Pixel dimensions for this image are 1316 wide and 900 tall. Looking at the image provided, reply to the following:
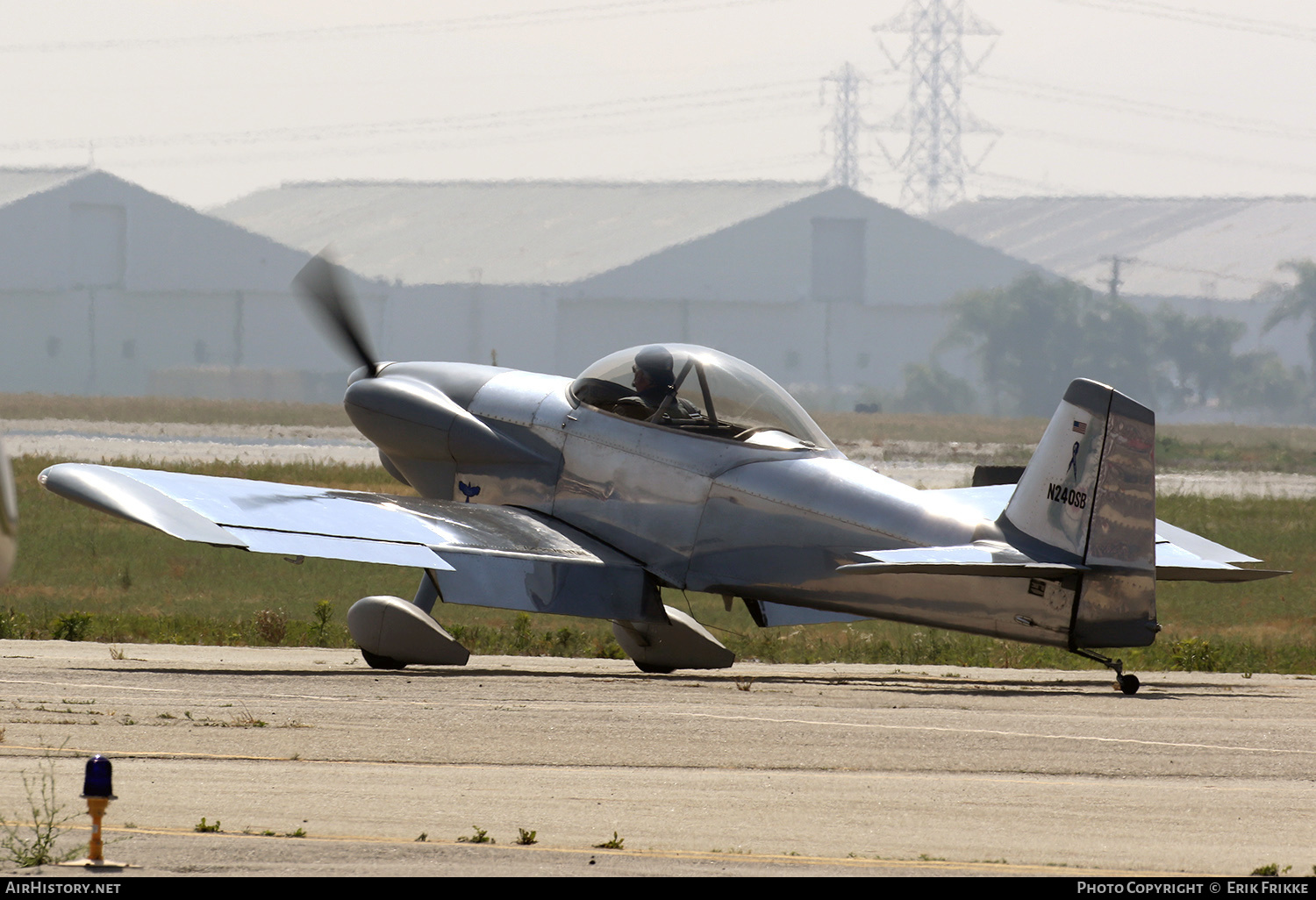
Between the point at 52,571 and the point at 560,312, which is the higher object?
the point at 560,312

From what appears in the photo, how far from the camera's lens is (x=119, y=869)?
5.87m

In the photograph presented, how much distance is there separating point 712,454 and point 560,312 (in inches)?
3076

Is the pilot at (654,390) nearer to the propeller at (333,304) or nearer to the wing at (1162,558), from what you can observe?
the wing at (1162,558)

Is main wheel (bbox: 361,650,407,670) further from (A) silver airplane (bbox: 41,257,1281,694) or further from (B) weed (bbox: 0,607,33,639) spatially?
(B) weed (bbox: 0,607,33,639)

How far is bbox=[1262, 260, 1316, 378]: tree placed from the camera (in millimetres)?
109500

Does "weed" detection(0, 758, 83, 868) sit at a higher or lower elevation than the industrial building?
lower

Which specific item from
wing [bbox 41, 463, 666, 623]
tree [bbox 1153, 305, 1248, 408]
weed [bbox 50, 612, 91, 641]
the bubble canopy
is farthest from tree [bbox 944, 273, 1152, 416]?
wing [bbox 41, 463, 666, 623]

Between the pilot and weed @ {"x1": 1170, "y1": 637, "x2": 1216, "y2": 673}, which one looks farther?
weed @ {"x1": 1170, "y1": 637, "x2": 1216, "y2": 673}

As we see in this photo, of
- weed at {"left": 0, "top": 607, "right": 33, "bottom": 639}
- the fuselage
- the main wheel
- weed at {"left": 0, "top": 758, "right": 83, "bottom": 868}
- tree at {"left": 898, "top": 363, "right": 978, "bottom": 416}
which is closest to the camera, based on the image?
weed at {"left": 0, "top": 758, "right": 83, "bottom": 868}

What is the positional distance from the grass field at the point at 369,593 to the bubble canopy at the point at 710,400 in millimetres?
4036

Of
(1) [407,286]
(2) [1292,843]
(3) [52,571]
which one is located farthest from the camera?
(1) [407,286]

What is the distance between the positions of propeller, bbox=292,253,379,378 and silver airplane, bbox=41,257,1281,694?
97cm
